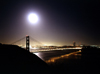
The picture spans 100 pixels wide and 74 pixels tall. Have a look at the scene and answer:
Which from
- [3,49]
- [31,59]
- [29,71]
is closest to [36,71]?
[29,71]

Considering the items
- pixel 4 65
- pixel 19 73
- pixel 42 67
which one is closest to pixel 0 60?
pixel 4 65

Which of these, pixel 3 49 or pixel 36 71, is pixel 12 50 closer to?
pixel 3 49

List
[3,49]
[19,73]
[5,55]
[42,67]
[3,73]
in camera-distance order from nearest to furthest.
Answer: [3,73] → [19,73] → [5,55] → [3,49] → [42,67]

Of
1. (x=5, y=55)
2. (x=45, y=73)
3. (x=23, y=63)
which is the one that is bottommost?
(x=45, y=73)

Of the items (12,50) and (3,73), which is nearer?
(3,73)

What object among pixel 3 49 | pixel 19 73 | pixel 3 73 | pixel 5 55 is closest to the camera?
pixel 3 73

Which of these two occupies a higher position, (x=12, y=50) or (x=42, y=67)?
(x=12, y=50)

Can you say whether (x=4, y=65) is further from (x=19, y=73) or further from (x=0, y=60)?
(x=19, y=73)
